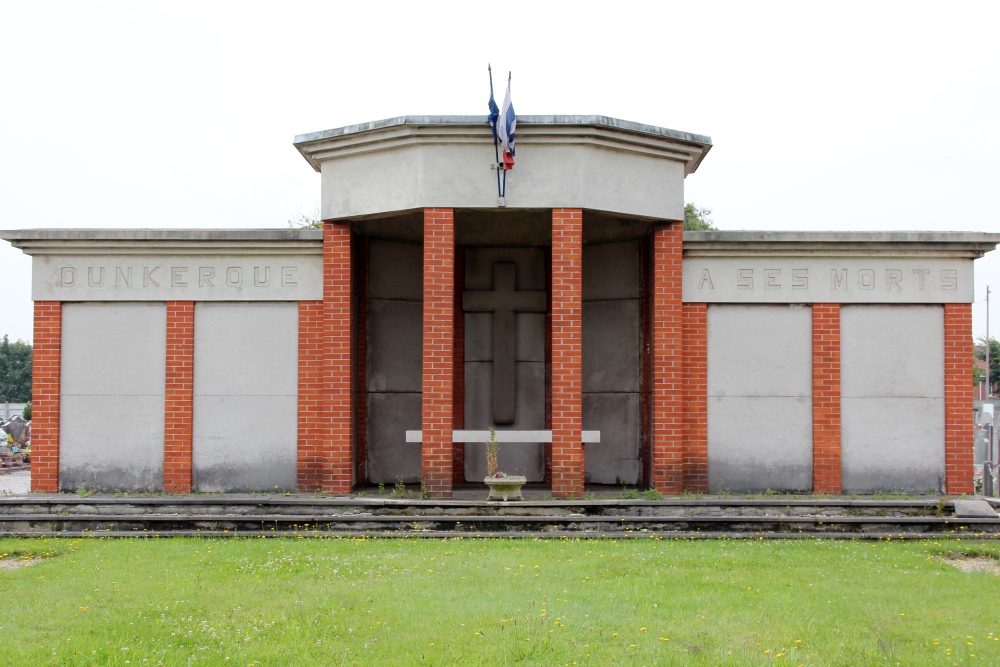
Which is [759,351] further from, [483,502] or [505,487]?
[483,502]

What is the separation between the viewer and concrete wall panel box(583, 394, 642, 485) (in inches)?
631

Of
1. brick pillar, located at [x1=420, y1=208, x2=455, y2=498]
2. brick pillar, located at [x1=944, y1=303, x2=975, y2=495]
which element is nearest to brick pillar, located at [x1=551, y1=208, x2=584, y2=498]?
brick pillar, located at [x1=420, y1=208, x2=455, y2=498]

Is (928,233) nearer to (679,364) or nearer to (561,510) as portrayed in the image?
(679,364)

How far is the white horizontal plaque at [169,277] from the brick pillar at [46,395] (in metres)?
0.35

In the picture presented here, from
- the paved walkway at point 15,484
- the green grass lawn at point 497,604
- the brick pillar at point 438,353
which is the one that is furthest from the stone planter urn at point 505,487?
the paved walkway at point 15,484

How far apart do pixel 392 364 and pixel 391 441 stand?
4.22 feet

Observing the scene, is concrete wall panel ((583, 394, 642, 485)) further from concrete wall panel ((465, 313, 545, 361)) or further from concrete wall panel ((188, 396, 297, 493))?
concrete wall panel ((188, 396, 297, 493))

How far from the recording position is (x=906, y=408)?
14383 mm

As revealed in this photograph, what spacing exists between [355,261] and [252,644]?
9473mm

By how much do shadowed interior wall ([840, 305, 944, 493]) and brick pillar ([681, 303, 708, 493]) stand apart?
6.79ft

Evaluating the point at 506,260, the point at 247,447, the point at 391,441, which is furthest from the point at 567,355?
the point at 247,447

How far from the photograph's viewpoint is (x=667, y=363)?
547 inches

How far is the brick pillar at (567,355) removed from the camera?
13.2 meters

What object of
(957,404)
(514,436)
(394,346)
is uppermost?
(394,346)
